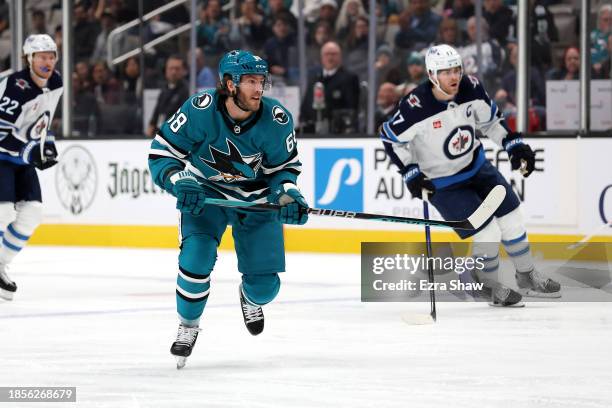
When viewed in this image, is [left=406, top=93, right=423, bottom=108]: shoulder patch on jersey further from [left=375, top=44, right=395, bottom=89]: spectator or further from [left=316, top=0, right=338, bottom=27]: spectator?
[left=316, top=0, right=338, bottom=27]: spectator

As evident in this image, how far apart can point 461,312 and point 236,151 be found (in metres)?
2.04

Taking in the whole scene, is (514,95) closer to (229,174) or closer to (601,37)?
(601,37)

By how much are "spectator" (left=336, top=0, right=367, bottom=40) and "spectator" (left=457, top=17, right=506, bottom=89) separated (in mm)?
981

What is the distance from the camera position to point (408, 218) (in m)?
5.30

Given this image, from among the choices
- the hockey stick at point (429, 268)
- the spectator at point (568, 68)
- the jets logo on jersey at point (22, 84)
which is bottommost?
the hockey stick at point (429, 268)

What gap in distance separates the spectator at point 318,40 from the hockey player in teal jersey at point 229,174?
5590mm

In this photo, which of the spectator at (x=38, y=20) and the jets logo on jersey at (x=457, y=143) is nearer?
Answer: the jets logo on jersey at (x=457, y=143)

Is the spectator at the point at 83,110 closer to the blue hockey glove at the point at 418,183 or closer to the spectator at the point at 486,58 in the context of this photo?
the spectator at the point at 486,58

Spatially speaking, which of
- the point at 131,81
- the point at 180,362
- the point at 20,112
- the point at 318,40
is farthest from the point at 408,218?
the point at 131,81

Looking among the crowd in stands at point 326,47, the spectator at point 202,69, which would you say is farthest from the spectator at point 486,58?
the spectator at point 202,69

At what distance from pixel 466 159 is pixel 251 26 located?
4447 millimetres

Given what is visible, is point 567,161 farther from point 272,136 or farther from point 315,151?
point 272,136

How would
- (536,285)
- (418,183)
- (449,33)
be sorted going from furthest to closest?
(449,33) → (536,285) → (418,183)

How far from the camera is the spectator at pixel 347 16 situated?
10.2 meters
